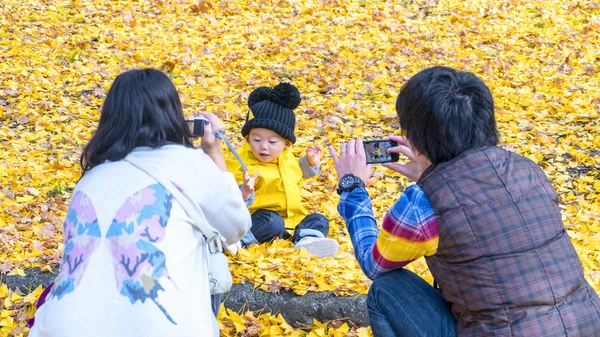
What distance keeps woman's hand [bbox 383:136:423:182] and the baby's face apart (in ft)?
4.94

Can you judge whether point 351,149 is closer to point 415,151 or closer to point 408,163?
point 408,163

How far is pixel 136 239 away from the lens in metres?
2.21

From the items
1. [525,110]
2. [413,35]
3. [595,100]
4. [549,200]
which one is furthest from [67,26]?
[549,200]

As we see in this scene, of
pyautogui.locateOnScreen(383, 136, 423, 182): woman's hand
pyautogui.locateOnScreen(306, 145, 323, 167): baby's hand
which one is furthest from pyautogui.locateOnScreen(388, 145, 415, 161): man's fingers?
pyautogui.locateOnScreen(306, 145, 323, 167): baby's hand

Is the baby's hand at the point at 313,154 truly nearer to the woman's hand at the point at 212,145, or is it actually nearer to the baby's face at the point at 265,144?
the baby's face at the point at 265,144

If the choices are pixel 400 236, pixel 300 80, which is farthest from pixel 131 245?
pixel 300 80

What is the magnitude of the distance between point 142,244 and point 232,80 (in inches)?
213

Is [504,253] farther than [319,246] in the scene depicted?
No

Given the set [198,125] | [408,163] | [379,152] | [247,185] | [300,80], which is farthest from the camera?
[300,80]

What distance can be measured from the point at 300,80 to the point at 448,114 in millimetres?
5181

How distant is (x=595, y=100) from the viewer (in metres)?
6.55

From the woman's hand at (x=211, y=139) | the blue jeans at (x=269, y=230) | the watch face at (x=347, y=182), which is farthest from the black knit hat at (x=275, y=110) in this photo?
the watch face at (x=347, y=182)

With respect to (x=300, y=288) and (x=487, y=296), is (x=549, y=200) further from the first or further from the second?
(x=300, y=288)

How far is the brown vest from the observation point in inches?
87.2
